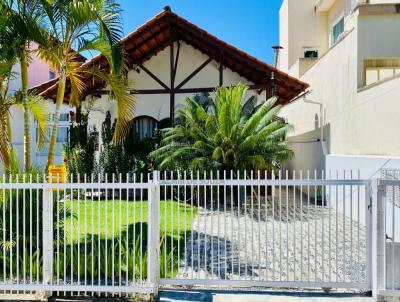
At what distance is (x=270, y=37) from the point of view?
29.1 meters

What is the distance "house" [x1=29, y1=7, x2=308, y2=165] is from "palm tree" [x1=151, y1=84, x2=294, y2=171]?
8.86ft

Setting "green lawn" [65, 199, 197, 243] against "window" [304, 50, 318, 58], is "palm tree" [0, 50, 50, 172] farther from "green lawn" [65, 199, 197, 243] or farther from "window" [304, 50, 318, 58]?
"window" [304, 50, 318, 58]

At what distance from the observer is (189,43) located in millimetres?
16391

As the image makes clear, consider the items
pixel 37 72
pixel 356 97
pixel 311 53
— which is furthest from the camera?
pixel 37 72

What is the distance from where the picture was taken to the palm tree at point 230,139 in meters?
12.5

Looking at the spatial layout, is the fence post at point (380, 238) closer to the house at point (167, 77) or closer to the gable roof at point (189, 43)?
the gable roof at point (189, 43)

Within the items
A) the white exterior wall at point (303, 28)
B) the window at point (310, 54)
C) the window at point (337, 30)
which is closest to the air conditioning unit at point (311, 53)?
the window at point (310, 54)

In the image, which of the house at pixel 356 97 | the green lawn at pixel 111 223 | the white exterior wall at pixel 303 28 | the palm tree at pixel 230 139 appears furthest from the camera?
the white exterior wall at pixel 303 28

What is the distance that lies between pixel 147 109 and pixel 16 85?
1052 cm

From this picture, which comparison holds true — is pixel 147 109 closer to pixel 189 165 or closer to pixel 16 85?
pixel 189 165

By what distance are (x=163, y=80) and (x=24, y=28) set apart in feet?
30.2

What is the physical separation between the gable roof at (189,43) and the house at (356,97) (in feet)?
5.20

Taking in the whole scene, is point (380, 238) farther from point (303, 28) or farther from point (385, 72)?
point (303, 28)

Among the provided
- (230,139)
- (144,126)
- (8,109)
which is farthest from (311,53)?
(8,109)
